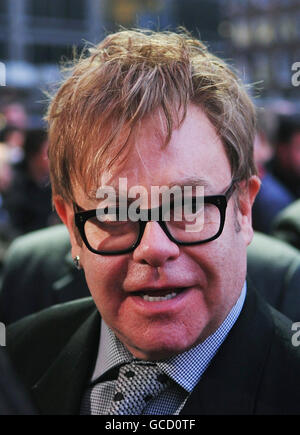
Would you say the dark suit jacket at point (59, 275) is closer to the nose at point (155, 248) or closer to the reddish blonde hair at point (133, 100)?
the reddish blonde hair at point (133, 100)

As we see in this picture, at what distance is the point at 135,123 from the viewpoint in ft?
4.29

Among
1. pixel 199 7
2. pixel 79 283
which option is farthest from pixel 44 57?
pixel 79 283

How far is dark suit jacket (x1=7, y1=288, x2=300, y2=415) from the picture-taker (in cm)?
136

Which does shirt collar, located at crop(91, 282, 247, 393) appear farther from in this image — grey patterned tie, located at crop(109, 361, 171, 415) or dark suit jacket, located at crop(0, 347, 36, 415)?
dark suit jacket, located at crop(0, 347, 36, 415)

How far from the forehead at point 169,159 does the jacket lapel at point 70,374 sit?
0.51m

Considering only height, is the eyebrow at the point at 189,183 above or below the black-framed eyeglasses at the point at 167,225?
above

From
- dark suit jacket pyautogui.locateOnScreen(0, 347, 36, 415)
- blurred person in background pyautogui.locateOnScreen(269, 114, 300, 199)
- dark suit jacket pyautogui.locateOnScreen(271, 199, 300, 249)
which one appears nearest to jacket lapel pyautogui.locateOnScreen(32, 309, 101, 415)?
dark suit jacket pyautogui.locateOnScreen(0, 347, 36, 415)

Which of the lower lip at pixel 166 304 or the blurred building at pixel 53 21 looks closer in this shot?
the lower lip at pixel 166 304

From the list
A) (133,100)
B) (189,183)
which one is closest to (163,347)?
(189,183)

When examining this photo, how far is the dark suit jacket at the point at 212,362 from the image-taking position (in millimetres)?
1355

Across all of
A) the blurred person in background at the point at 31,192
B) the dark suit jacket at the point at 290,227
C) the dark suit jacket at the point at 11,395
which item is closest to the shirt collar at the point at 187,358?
the dark suit jacket at the point at 11,395

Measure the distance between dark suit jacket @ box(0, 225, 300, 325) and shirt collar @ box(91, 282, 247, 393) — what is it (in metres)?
0.44
